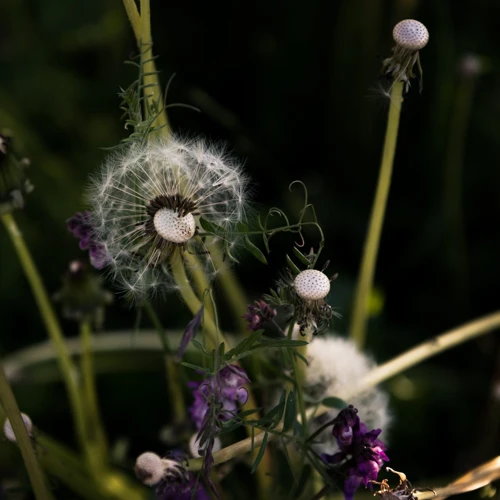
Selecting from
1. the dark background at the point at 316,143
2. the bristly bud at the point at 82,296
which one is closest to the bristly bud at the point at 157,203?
the bristly bud at the point at 82,296

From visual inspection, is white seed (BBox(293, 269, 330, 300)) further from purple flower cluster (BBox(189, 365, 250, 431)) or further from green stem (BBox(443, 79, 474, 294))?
green stem (BBox(443, 79, 474, 294))

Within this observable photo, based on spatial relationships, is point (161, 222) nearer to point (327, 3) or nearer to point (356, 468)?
point (356, 468)

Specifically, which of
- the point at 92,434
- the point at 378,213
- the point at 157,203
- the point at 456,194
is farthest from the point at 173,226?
the point at 456,194

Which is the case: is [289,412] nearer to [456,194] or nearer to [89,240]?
[89,240]

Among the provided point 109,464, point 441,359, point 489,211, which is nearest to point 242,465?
point 109,464

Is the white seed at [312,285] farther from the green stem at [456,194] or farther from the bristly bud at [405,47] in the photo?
the green stem at [456,194]
